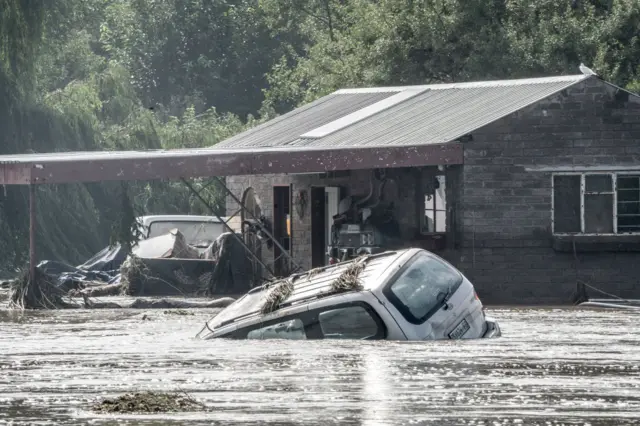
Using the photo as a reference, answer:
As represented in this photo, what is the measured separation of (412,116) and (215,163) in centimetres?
601

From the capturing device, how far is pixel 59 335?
70.1 ft

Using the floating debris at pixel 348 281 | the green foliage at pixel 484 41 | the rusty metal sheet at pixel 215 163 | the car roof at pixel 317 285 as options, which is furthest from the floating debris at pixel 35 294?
the green foliage at pixel 484 41

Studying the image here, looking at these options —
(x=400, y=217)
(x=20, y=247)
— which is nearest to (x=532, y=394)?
(x=400, y=217)

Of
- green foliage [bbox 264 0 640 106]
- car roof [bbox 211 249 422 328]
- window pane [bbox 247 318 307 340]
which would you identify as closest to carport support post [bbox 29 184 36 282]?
car roof [bbox 211 249 422 328]

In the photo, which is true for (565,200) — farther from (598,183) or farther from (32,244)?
(32,244)

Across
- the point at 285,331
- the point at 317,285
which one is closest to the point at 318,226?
the point at 317,285

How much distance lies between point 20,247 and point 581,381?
78.9 feet

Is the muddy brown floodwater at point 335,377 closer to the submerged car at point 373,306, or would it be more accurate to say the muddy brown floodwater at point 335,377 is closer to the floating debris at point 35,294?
the submerged car at point 373,306

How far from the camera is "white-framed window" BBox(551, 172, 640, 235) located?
28406mm

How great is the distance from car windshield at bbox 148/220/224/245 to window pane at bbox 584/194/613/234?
429 inches

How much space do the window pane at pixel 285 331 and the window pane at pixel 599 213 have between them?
11.4 metres

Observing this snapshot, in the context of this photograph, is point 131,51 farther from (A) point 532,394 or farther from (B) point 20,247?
(A) point 532,394

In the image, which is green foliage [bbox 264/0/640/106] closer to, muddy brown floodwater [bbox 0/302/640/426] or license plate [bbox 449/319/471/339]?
muddy brown floodwater [bbox 0/302/640/426]

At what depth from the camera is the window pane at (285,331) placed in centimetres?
1820
